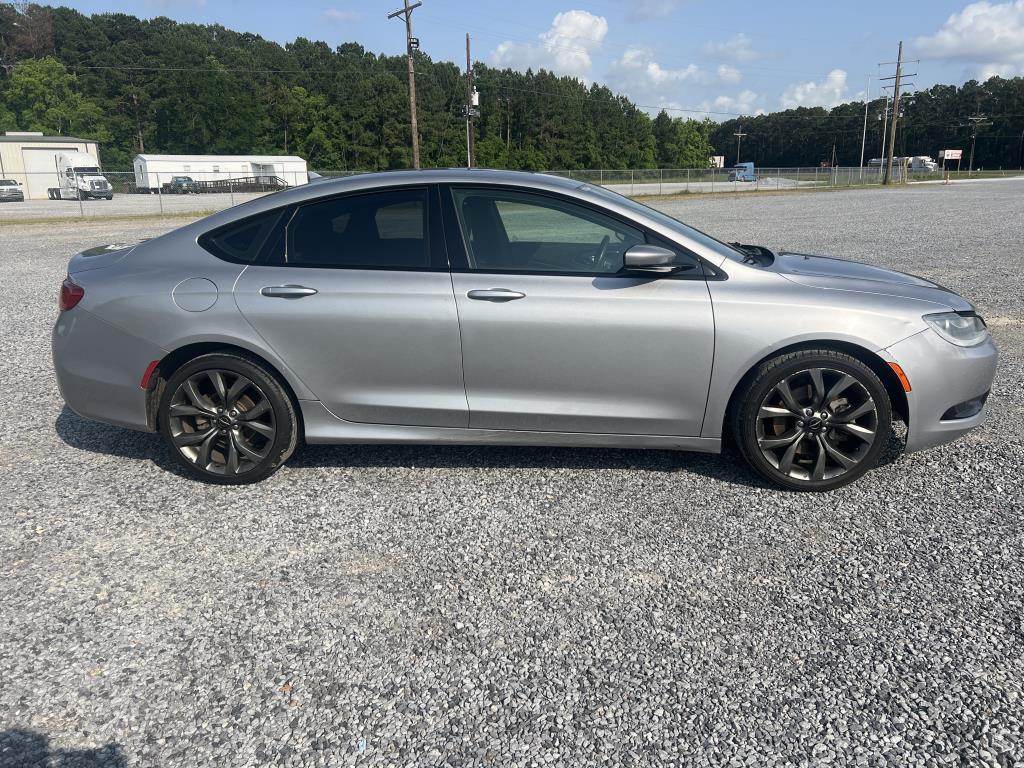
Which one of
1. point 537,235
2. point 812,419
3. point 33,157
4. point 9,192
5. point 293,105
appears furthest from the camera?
point 293,105

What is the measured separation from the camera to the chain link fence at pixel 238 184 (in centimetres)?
4662

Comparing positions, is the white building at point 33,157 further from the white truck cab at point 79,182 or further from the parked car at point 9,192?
the parked car at point 9,192

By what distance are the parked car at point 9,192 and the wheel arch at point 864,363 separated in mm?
55167

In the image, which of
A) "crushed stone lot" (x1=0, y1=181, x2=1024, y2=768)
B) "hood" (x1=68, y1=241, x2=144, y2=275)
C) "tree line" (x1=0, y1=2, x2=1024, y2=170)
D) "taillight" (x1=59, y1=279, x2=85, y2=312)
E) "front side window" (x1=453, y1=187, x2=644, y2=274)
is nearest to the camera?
"crushed stone lot" (x1=0, y1=181, x2=1024, y2=768)

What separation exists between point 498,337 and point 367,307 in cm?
71

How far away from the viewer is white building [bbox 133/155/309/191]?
56.8 m

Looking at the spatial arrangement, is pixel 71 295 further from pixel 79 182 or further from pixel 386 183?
pixel 79 182

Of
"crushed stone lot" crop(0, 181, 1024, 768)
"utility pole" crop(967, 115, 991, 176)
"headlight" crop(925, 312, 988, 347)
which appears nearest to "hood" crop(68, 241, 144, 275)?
"crushed stone lot" crop(0, 181, 1024, 768)

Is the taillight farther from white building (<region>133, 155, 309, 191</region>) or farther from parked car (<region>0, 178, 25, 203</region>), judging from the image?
white building (<region>133, 155, 309, 191</region>)

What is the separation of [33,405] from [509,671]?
4891 mm

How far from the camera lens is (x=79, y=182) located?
48.8 metres

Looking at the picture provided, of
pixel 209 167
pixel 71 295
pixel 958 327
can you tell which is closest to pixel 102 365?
pixel 71 295

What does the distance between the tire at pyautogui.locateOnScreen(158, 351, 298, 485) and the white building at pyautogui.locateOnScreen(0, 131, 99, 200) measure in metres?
60.8

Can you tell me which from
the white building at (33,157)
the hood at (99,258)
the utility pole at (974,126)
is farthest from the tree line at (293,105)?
the hood at (99,258)
